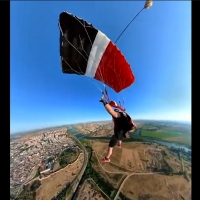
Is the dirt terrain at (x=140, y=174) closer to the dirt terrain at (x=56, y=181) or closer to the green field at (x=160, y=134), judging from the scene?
the green field at (x=160, y=134)

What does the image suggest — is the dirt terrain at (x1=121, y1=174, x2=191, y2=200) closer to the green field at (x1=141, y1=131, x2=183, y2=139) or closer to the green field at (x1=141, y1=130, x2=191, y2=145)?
the green field at (x1=141, y1=131, x2=183, y2=139)

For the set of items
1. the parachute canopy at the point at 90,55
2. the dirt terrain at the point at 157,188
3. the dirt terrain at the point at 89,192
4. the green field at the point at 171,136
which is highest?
the parachute canopy at the point at 90,55

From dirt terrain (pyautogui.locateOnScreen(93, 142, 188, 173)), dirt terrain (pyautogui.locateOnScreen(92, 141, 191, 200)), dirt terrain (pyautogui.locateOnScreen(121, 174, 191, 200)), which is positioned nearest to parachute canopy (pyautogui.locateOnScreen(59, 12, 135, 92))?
dirt terrain (pyautogui.locateOnScreen(92, 141, 191, 200))

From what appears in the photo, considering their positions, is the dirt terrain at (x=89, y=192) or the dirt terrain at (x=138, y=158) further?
the dirt terrain at (x=138, y=158)

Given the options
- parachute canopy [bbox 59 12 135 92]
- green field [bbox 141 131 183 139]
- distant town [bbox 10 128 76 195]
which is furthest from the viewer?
green field [bbox 141 131 183 139]

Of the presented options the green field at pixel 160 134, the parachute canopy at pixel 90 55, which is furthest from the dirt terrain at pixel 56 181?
the parachute canopy at pixel 90 55

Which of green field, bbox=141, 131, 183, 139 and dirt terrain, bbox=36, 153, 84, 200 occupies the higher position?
green field, bbox=141, 131, 183, 139

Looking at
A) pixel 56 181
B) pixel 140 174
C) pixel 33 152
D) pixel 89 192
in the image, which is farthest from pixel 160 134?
pixel 33 152
